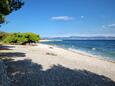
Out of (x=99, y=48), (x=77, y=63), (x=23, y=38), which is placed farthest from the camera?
(x=99, y=48)

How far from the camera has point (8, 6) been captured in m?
20.5

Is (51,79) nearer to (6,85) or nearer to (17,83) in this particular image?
(17,83)

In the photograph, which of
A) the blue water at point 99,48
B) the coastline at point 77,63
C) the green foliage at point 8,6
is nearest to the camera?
the coastline at point 77,63

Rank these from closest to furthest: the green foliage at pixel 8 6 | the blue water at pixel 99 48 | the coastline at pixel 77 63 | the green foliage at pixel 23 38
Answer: the coastline at pixel 77 63 < the green foliage at pixel 8 6 < the blue water at pixel 99 48 < the green foliage at pixel 23 38

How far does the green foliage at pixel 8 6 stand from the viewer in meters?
19.3

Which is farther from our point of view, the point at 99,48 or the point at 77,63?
the point at 99,48

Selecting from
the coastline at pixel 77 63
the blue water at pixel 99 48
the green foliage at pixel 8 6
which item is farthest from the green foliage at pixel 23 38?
the green foliage at pixel 8 6

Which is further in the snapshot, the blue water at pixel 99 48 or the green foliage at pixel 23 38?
the green foliage at pixel 23 38

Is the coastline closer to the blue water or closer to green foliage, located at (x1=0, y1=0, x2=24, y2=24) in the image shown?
green foliage, located at (x1=0, y1=0, x2=24, y2=24)

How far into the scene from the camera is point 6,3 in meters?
19.2

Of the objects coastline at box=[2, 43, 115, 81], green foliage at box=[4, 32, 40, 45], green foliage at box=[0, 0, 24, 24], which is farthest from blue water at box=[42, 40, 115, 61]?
green foliage at box=[0, 0, 24, 24]

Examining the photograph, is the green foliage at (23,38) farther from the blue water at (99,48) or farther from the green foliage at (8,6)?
the green foliage at (8,6)

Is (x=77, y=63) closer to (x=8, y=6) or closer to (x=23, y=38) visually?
(x=8, y=6)

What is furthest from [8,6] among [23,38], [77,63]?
[23,38]
